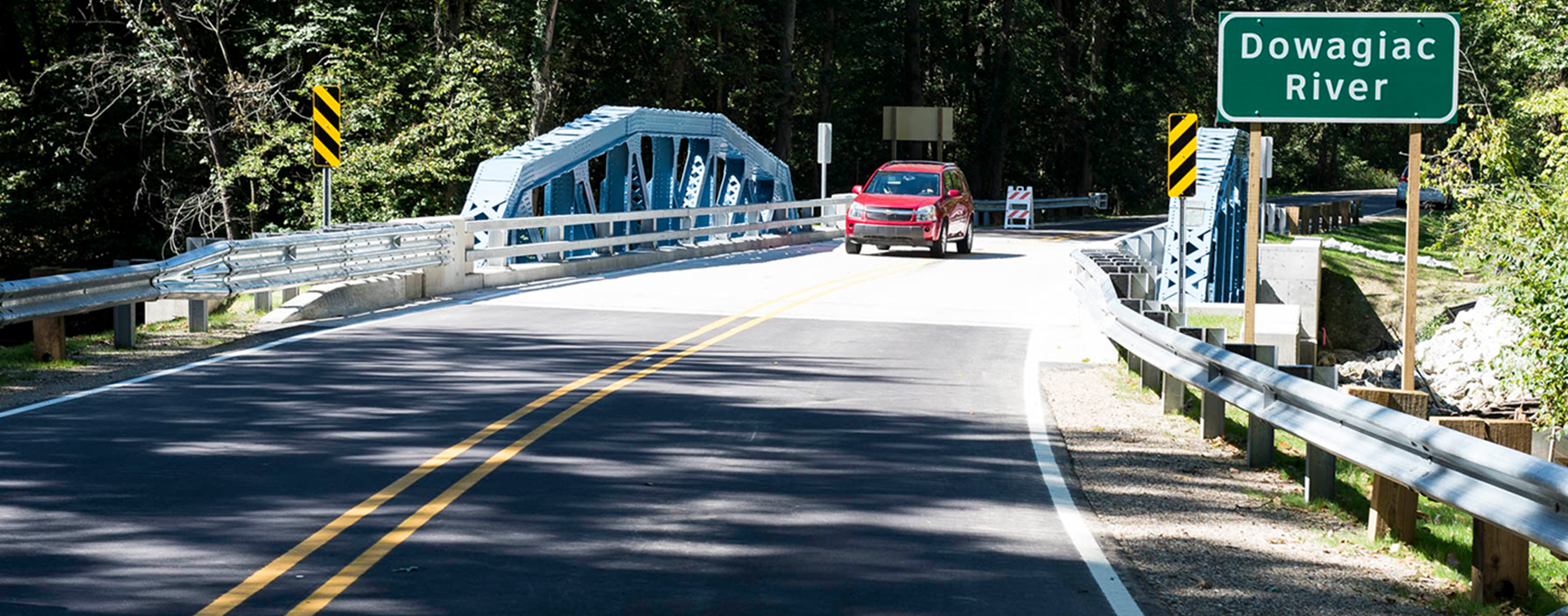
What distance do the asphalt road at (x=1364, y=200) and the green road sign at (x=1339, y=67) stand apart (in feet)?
151

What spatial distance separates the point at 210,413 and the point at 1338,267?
2752 centimetres

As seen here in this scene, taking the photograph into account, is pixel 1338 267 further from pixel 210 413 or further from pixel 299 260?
pixel 210 413

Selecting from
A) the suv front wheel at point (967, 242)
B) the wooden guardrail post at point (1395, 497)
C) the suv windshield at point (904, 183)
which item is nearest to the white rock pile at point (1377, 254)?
the suv front wheel at point (967, 242)

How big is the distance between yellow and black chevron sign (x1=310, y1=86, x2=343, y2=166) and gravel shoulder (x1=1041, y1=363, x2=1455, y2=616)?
12981 millimetres

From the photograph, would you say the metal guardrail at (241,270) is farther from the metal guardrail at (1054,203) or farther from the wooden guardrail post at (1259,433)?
the metal guardrail at (1054,203)

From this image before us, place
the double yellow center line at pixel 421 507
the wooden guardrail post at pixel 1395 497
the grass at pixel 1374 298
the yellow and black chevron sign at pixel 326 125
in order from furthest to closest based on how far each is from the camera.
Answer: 1. the grass at pixel 1374 298
2. the yellow and black chevron sign at pixel 326 125
3. the wooden guardrail post at pixel 1395 497
4. the double yellow center line at pixel 421 507

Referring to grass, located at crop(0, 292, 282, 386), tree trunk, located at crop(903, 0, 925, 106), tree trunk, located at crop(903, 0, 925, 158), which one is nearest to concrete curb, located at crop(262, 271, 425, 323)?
grass, located at crop(0, 292, 282, 386)

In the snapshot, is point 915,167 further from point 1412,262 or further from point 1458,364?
point 1412,262

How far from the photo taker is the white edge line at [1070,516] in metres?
6.76

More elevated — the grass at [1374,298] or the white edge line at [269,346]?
the white edge line at [269,346]

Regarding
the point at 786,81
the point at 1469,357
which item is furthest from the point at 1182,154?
the point at 786,81

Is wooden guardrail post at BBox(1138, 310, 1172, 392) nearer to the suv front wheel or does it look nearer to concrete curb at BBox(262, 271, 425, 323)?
concrete curb at BBox(262, 271, 425, 323)

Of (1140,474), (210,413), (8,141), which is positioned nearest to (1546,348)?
(1140,474)

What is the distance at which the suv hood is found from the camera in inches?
1246
